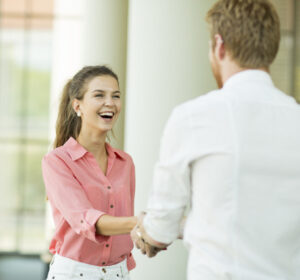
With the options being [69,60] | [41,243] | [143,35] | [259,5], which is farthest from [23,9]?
[259,5]

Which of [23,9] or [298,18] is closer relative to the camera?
[298,18]

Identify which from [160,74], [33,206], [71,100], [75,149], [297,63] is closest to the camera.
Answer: [75,149]

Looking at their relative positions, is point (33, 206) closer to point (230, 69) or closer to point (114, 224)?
point (114, 224)

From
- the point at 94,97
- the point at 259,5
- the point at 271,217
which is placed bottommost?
the point at 271,217

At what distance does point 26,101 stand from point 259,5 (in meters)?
9.31

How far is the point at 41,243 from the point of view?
10695 millimetres

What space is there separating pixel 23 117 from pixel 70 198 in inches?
329

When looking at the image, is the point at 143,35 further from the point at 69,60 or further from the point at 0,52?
the point at 0,52

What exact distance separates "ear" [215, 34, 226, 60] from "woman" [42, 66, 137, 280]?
97cm

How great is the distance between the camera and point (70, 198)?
286cm

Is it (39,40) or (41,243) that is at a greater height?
(39,40)

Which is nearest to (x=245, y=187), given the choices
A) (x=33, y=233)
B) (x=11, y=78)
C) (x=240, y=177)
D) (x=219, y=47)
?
(x=240, y=177)

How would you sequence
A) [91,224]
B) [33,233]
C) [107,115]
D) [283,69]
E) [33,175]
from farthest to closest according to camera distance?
1. [33,175]
2. [33,233]
3. [283,69]
4. [107,115]
5. [91,224]

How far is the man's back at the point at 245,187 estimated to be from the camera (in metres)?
1.95
